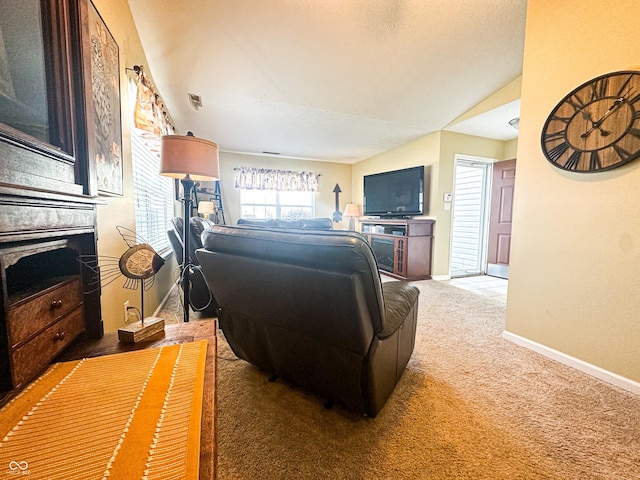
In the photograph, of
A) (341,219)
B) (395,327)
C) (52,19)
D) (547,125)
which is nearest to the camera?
(52,19)

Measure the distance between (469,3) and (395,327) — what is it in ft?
8.54

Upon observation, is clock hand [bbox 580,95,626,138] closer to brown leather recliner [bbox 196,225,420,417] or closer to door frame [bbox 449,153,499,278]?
brown leather recliner [bbox 196,225,420,417]

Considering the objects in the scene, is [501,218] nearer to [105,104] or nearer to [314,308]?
[314,308]

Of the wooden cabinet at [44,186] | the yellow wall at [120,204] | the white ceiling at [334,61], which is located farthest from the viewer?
the white ceiling at [334,61]

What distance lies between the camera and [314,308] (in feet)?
3.42

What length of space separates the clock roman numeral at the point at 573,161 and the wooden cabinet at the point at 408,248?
2176mm

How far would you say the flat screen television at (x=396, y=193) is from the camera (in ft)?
13.4

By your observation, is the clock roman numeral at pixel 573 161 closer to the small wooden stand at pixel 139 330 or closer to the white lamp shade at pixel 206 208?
the small wooden stand at pixel 139 330

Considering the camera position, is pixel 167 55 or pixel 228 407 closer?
pixel 228 407

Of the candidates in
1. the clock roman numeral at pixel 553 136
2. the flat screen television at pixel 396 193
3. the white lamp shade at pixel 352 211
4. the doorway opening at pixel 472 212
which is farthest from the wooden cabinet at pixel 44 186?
the white lamp shade at pixel 352 211

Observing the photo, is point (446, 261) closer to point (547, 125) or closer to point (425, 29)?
point (547, 125)

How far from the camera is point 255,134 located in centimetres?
434

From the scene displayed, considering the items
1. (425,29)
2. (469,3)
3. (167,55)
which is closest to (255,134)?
(167,55)

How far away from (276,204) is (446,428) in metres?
5.46
